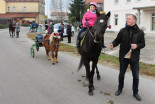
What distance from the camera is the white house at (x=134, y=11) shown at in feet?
90.7

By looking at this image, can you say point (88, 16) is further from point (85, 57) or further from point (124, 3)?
point (124, 3)

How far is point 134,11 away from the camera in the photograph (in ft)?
100

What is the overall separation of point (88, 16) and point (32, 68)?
155 inches

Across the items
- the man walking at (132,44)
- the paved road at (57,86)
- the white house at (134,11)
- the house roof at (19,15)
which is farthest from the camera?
the house roof at (19,15)

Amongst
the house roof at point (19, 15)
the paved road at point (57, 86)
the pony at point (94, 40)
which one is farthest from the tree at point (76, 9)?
the pony at point (94, 40)

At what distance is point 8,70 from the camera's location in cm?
827

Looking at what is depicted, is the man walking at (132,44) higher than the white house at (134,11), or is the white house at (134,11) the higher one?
the white house at (134,11)

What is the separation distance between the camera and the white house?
90.7 feet

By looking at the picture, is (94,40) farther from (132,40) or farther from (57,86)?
(57,86)

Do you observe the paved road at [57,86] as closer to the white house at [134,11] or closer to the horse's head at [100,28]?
the horse's head at [100,28]

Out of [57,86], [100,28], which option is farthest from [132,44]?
[57,86]

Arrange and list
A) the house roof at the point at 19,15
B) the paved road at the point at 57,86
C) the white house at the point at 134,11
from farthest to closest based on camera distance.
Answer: the house roof at the point at 19,15, the white house at the point at 134,11, the paved road at the point at 57,86

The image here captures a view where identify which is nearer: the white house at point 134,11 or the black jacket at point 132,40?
the black jacket at point 132,40

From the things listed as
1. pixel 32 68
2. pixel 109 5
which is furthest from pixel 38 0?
pixel 32 68
